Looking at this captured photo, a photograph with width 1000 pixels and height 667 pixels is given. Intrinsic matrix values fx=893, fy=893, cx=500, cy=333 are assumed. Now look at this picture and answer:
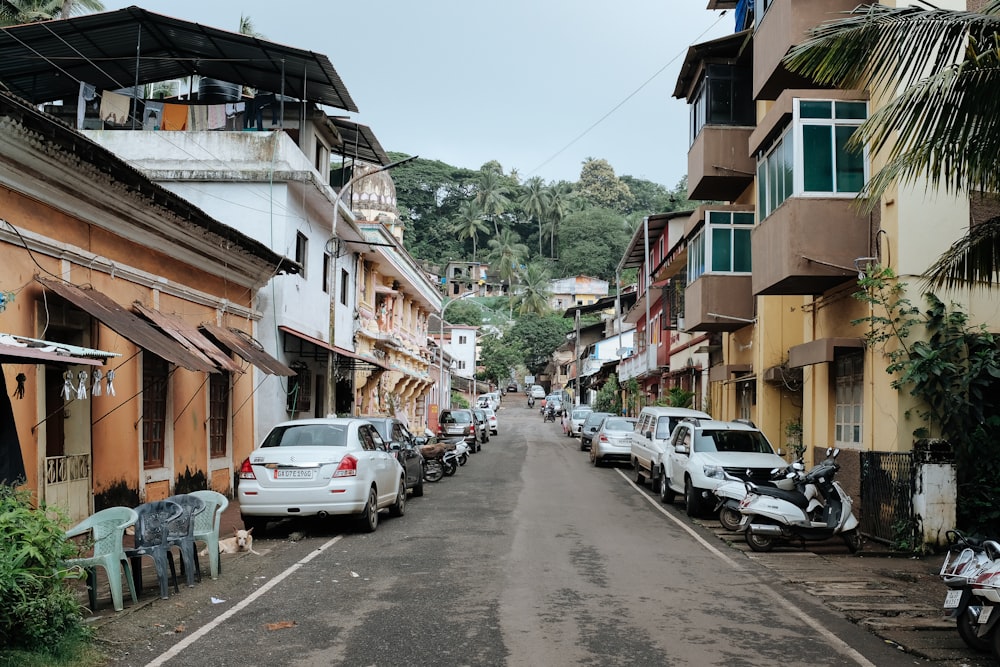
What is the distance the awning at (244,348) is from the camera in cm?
1611

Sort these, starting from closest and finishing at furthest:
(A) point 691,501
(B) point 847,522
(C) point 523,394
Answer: (B) point 847,522 → (A) point 691,501 → (C) point 523,394

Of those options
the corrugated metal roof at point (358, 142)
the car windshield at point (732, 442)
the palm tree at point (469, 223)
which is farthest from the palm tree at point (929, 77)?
the palm tree at point (469, 223)

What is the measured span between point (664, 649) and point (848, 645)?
5.28ft

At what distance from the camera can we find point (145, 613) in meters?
8.14

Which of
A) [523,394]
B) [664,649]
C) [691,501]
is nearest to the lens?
[664,649]

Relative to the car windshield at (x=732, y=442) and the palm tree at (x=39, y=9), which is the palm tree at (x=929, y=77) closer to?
the car windshield at (x=732, y=442)

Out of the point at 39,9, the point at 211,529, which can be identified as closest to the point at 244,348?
the point at 211,529

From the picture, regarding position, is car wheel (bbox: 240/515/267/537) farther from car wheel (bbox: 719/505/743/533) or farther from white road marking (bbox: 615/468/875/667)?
car wheel (bbox: 719/505/743/533)

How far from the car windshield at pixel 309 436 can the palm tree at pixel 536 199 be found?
90.5m

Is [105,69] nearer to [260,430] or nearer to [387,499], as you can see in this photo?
[260,430]

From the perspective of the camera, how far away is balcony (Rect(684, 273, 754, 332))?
22.0 metres

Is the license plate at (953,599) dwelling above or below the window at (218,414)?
below

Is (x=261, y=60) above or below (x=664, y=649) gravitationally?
above

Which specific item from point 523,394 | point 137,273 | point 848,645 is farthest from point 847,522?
point 523,394
